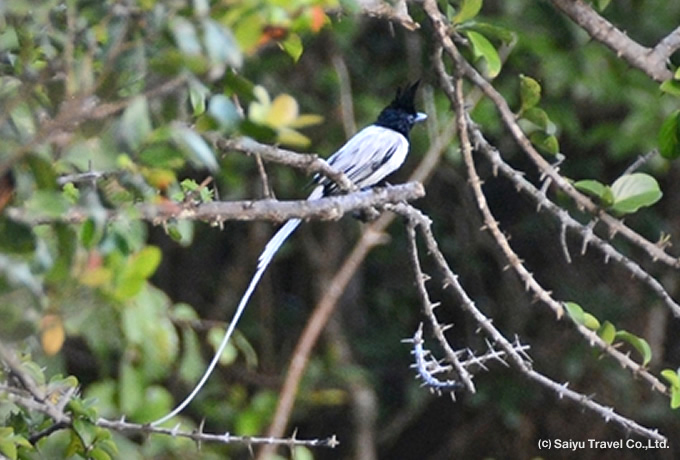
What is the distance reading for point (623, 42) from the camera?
3.28m

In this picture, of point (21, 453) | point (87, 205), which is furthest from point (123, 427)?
point (87, 205)

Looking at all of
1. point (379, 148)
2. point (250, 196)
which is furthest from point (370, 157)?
point (250, 196)

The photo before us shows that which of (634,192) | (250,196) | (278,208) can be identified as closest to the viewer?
(278,208)

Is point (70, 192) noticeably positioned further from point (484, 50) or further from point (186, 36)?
point (186, 36)

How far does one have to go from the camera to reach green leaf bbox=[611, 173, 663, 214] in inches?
114


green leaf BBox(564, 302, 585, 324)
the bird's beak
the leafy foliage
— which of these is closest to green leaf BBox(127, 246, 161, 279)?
the leafy foliage

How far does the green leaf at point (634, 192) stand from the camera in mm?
2895

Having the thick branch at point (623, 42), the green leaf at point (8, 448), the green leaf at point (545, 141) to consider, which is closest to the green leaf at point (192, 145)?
the green leaf at point (8, 448)

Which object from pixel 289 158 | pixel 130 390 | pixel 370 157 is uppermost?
pixel 289 158

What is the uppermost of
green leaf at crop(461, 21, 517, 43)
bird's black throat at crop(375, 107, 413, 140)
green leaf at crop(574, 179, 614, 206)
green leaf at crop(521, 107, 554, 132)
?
green leaf at crop(461, 21, 517, 43)

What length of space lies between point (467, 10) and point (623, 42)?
486 mm

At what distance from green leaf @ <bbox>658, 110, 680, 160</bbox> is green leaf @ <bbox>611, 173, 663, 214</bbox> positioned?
9 centimetres

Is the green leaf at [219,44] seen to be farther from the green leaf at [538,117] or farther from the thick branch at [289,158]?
the green leaf at [538,117]

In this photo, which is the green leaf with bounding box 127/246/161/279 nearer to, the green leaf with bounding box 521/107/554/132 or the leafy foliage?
the leafy foliage
